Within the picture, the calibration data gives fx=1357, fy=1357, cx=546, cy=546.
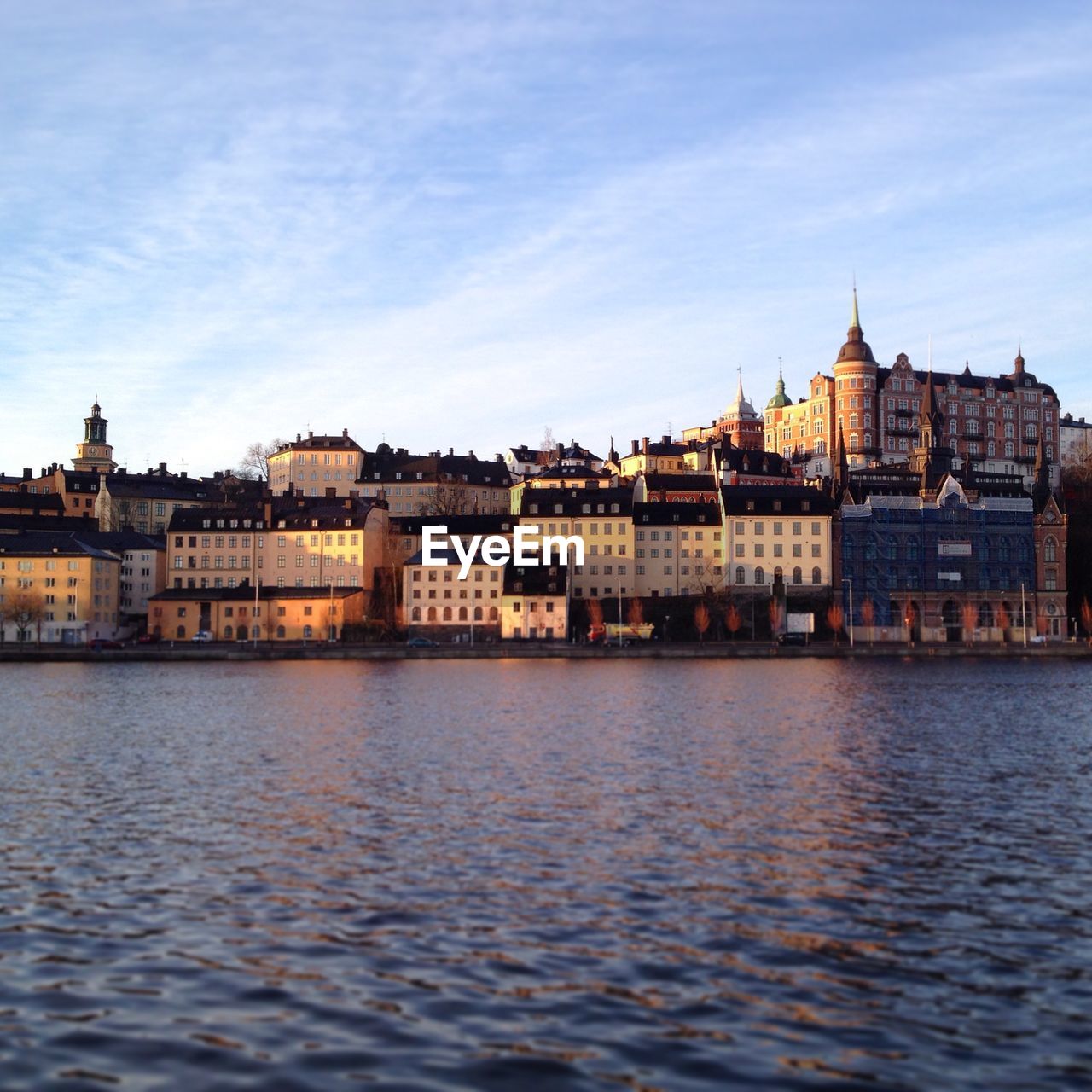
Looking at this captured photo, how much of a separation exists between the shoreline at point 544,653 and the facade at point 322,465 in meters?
58.6

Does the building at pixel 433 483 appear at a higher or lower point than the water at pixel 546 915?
higher

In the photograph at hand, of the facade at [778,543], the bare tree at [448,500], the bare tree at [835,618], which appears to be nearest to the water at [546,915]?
the bare tree at [835,618]

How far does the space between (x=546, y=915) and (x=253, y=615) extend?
353ft

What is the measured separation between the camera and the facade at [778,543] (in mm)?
124625

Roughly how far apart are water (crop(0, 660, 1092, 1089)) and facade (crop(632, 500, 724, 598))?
86025 mm

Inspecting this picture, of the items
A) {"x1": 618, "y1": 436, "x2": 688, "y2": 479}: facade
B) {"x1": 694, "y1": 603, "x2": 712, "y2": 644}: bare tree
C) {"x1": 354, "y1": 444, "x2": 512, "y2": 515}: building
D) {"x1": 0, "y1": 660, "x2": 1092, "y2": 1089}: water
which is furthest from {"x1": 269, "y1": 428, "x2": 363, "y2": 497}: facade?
{"x1": 0, "y1": 660, "x2": 1092, "y2": 1089}: water

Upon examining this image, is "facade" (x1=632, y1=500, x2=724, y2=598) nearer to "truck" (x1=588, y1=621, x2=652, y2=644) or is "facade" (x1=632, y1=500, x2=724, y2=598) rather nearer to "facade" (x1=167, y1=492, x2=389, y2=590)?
"truck" (x1=588, y1=621, x2=652, y2=644)

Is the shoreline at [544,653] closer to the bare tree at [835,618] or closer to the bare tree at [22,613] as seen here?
the bare tree at [835,618]

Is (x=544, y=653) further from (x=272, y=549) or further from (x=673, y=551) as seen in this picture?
(x=272, y=549)

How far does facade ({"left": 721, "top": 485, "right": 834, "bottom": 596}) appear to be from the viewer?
4906 inches

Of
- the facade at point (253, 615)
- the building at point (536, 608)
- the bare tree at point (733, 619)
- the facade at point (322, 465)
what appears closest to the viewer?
the building at point (536, 608)

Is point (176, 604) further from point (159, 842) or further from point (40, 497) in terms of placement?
point (159, 842)

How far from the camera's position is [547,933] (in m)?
17.8

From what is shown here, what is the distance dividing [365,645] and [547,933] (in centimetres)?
9450
